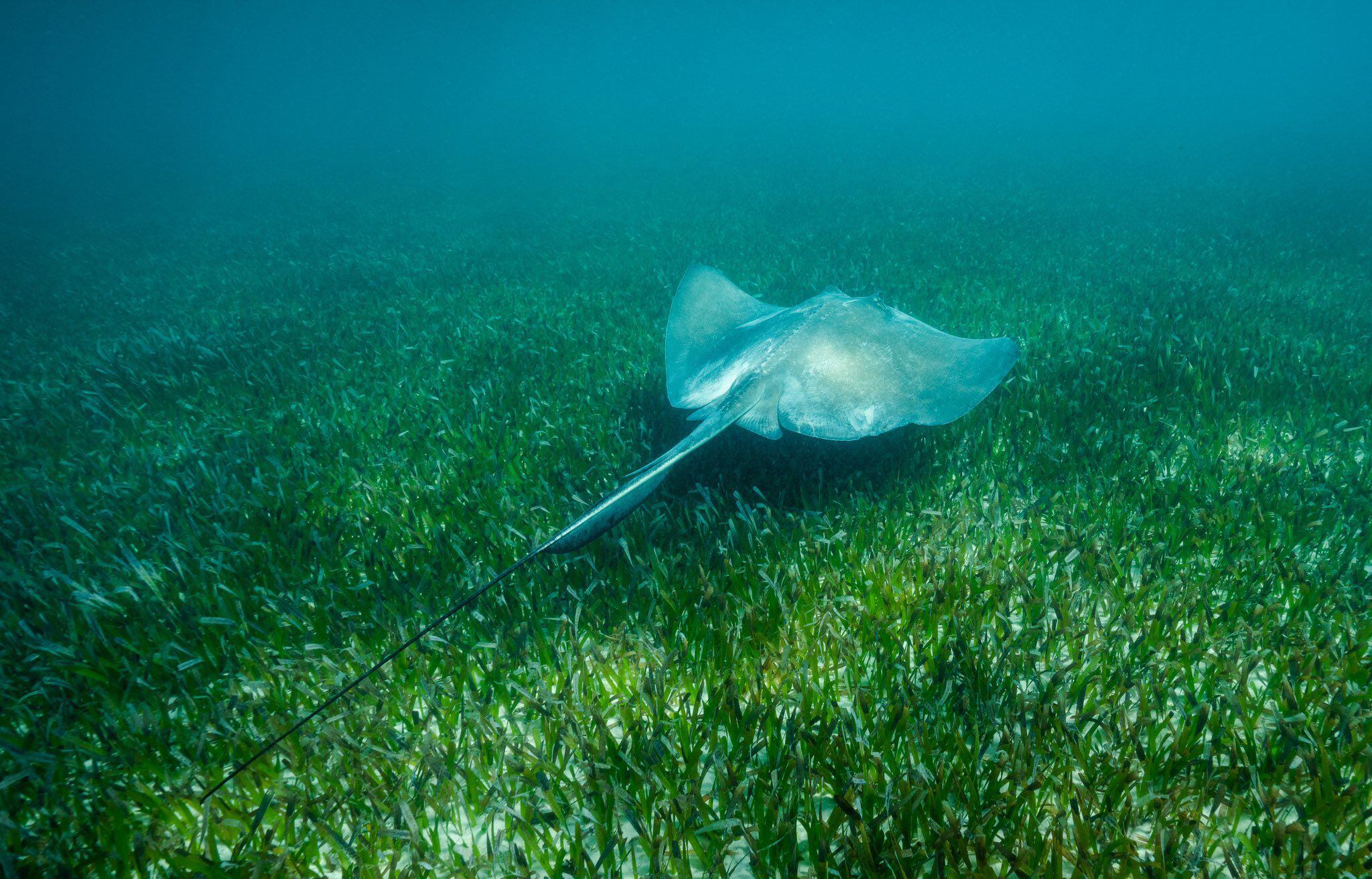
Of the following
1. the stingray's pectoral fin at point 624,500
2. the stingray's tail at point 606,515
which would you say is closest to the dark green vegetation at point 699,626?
the stingray's tail at point 606,515

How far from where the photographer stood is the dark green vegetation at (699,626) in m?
1.53

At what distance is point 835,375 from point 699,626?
1639mm

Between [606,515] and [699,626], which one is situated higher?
[606,515]

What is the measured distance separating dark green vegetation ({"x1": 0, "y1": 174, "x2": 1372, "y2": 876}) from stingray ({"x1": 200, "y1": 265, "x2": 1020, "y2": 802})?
44cm

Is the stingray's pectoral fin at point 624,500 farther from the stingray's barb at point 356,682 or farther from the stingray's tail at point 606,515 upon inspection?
the stingray's barb at point 356,682

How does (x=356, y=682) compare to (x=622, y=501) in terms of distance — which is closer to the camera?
(x=356, y=682)

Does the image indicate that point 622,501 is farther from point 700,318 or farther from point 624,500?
point 700,318

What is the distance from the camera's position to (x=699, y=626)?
88.3 inches

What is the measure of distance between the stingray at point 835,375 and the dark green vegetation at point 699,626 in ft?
1.44

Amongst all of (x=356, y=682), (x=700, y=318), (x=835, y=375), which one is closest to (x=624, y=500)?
(x=356, y=682)

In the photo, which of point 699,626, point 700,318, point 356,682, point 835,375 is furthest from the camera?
point 700,318

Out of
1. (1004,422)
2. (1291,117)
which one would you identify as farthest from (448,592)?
(1291,117)

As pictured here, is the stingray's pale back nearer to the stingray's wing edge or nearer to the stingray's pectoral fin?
the stingray's wing edge

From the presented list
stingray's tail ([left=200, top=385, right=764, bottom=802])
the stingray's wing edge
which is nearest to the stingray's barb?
stingray's tail ([left=200, top=385, right=764, bottom=802])
